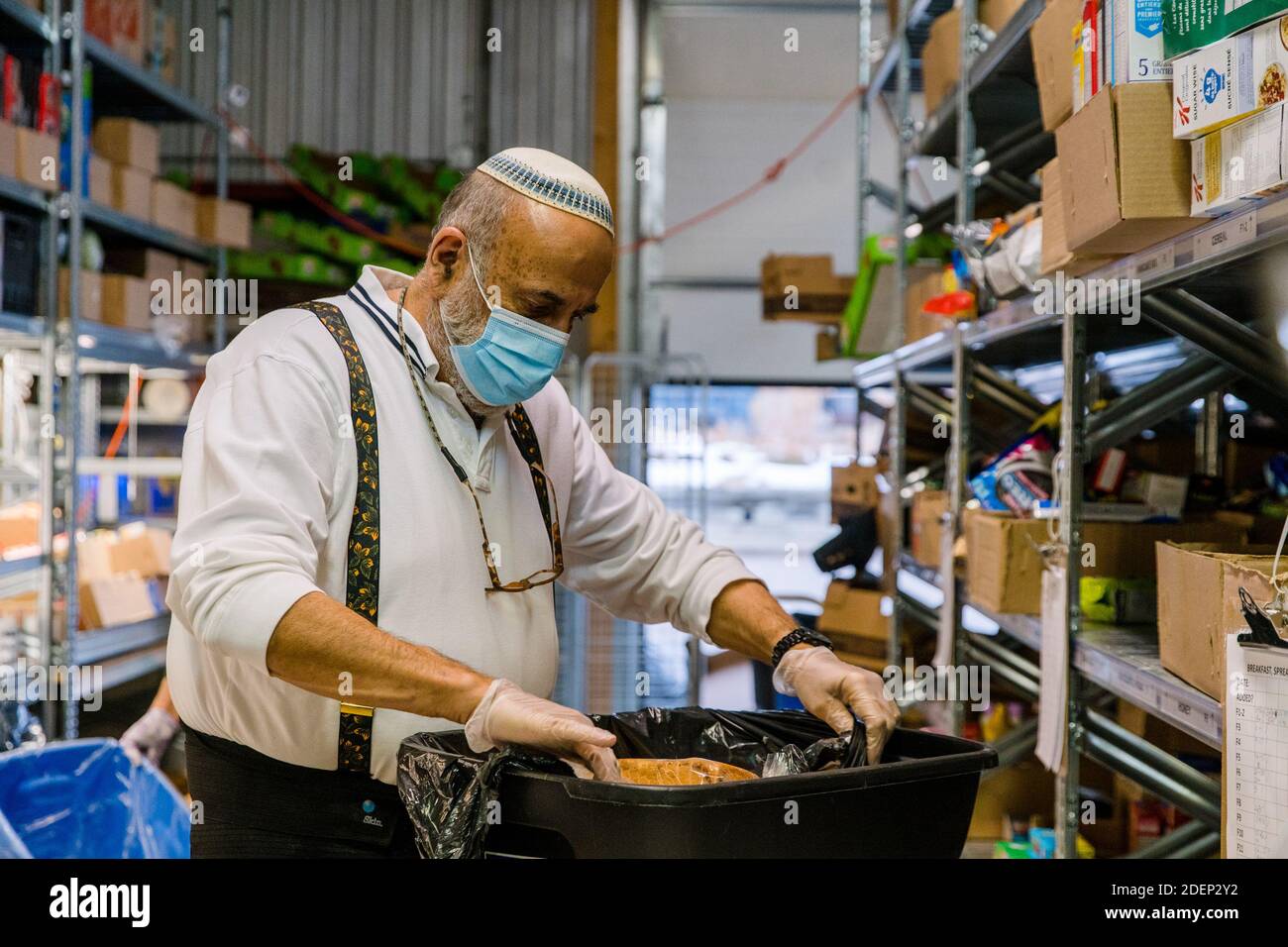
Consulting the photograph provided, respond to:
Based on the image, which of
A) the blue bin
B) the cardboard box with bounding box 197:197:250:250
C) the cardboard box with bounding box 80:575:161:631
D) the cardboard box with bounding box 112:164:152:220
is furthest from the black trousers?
the cardboard box with bounding box 197:197:250:250

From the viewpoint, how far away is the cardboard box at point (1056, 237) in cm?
218

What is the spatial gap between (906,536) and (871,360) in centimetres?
83

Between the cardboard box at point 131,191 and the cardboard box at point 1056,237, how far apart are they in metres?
3.90

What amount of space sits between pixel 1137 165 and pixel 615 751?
121 cm

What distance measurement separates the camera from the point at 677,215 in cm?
661

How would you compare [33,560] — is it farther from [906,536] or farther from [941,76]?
[941,76]

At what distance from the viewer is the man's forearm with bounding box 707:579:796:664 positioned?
181cm

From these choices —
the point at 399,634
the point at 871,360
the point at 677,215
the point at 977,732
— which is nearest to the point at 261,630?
the point at 399,634

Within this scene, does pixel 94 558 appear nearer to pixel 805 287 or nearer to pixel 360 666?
pixel 805 287

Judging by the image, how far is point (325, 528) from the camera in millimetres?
1534

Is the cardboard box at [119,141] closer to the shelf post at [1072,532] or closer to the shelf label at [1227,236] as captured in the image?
the shelf post at [1072,532]

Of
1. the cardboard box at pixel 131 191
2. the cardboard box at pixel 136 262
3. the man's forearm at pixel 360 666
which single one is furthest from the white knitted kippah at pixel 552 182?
the cardboard box at pixel 136 262

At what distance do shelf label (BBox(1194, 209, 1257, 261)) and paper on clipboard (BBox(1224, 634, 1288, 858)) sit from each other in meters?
0.56

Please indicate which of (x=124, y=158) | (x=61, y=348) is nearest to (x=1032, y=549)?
(x=61, y=348)
